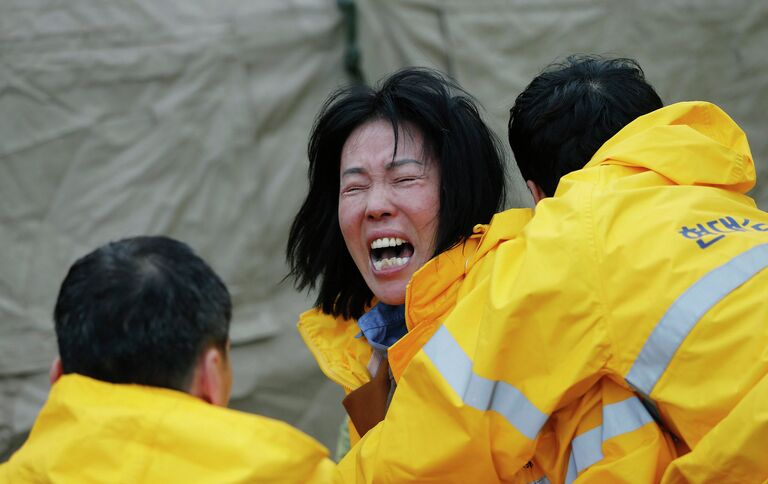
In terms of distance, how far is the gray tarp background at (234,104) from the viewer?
4129mm

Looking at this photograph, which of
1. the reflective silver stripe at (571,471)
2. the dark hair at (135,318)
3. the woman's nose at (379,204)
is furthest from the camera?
the woman's nose at (379,204)

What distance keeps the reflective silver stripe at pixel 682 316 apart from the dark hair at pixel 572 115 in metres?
0.54

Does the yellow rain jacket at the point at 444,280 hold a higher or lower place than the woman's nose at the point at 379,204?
lower

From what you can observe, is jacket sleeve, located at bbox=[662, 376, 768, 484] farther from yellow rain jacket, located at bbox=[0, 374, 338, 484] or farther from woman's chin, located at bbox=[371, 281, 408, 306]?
woman's chin, located at bbox=[371, 281, 408, 306]

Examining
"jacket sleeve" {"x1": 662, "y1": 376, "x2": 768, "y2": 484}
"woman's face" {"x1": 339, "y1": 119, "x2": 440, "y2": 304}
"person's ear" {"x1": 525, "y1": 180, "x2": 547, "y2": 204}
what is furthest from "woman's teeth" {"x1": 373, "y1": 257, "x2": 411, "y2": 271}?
"jacket sleeve" {"x1": 662, "y1": 376, "x2": 768, "y2": 484}

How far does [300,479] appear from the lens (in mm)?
1765

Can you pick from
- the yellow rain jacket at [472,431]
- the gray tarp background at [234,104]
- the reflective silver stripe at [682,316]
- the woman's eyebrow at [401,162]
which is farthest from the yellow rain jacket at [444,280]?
the gray tarp background at [234,104]

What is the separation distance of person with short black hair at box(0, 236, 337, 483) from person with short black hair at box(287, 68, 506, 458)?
25.0 inches

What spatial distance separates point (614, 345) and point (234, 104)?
104 inches

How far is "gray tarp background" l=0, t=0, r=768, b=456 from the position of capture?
413 centimetres

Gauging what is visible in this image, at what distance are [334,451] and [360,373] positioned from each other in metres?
1.88

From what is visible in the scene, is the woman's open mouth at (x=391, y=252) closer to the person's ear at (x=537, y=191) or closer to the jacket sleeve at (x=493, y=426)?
the person's ear at (x=537, y=191)

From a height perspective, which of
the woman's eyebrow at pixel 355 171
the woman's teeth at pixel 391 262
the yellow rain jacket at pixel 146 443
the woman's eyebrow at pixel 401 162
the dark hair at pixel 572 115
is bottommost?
the woman's teeth at pixel 391 262

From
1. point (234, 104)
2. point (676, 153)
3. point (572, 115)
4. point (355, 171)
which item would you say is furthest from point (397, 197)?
point (234, 104)
